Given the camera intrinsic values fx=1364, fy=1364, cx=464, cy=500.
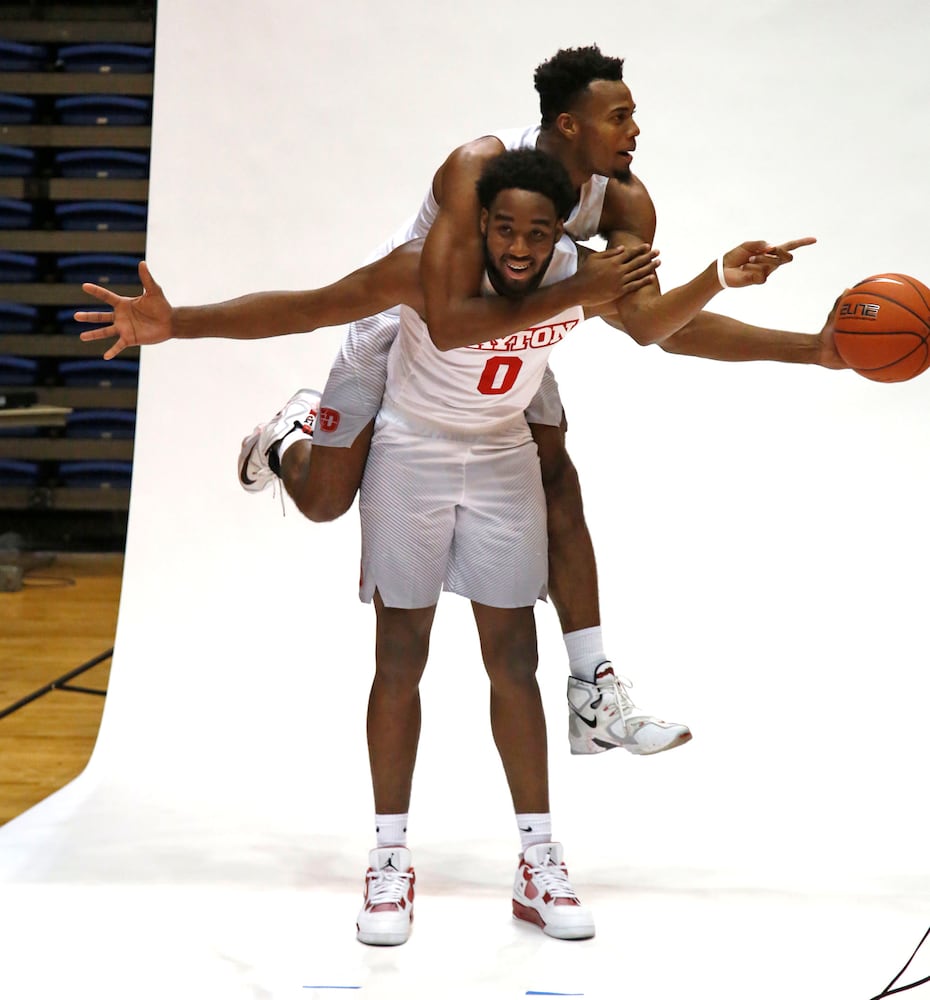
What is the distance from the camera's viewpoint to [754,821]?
3041mm

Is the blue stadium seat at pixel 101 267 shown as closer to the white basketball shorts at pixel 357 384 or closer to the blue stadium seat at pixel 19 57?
the blue stadium seat at pixel 19 57

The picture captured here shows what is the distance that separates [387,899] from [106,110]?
5204 mm

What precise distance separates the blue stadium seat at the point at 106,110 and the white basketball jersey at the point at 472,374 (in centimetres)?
463

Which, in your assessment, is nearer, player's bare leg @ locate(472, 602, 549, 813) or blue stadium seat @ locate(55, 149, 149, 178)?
player's bare leg @ locate(472, 602, 549, 813)

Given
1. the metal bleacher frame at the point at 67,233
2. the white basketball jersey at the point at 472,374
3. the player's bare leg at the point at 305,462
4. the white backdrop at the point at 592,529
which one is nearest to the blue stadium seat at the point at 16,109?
the metal bleacher frame at the point at 67,233

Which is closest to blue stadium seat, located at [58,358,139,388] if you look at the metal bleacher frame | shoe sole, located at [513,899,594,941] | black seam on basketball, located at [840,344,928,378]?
the metal bleacher frame

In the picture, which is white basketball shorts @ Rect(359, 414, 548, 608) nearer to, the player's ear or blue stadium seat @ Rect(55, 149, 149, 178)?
the player's ear

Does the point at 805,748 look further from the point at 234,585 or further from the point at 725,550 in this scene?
the point at 234,585

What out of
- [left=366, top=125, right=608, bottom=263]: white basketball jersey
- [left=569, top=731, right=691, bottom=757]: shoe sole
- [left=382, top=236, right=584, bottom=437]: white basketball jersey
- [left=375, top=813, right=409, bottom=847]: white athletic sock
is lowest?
[left=375, top=813, right=409, bottom=847]: white athletic sock

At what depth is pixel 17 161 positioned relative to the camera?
662cm

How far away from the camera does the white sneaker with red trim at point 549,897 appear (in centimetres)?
240

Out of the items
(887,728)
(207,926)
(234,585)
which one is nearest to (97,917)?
(207,926)

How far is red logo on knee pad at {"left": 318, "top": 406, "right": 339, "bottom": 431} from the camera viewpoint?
2531 millimetres

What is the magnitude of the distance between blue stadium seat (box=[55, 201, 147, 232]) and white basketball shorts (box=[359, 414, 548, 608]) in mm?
4608
